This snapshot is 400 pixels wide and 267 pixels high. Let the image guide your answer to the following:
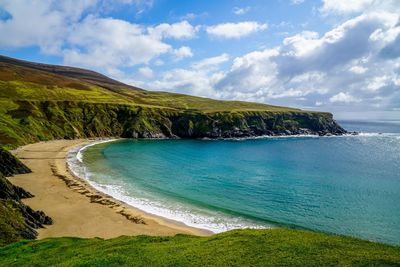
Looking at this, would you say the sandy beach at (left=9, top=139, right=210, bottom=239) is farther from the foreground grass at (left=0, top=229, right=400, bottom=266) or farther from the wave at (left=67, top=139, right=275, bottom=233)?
the foreground grass at (left=0, top=229, right=400, bottom=266)

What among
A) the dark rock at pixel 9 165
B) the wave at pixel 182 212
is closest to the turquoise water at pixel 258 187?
the wave at pixel 182 212

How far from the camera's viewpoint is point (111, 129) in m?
156

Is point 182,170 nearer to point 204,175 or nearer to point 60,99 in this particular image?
point 204,175

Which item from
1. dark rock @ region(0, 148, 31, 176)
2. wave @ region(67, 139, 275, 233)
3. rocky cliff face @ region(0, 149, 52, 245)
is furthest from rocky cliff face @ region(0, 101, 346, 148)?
rocky cliff face @ region(0, 149, 52, 245)

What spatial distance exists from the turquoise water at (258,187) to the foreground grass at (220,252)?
16.7 meters

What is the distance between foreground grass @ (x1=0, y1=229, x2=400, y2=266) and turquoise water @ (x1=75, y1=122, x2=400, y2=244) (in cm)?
1669

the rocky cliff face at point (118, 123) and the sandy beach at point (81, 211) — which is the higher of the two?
the rocky cliff face at point (118, 123)

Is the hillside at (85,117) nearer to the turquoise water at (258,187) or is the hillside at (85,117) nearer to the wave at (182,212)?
the turquoise water at (258,187)

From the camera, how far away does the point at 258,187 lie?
222ft

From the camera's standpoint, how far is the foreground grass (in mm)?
23062

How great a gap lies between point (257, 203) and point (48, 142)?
91.7 m

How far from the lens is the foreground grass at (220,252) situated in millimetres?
23062

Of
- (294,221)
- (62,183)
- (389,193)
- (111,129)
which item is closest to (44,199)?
(62,183)

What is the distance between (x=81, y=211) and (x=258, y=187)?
34.7 metres
